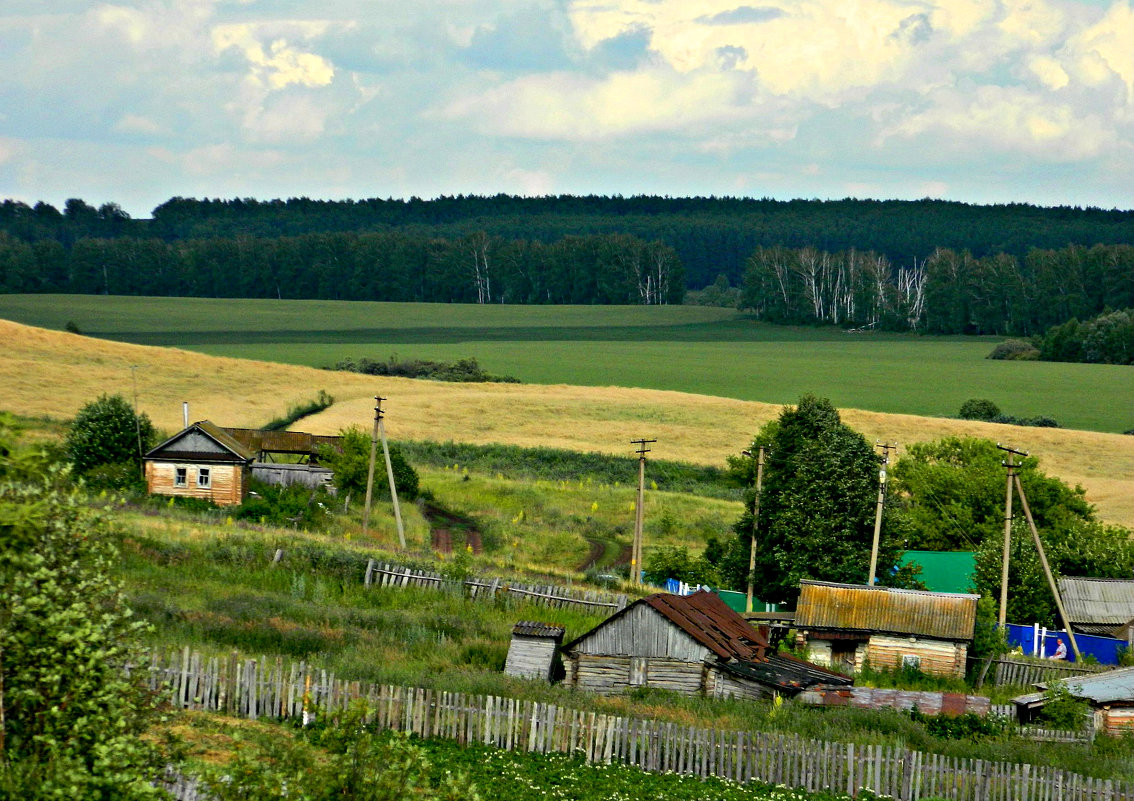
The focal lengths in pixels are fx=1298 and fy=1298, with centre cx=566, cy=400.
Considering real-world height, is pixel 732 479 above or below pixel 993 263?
below

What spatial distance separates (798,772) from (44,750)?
12.5 m

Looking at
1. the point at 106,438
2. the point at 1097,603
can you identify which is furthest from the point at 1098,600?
the point at 106,438

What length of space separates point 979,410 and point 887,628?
70041 millimetres

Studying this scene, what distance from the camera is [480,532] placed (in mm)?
54312

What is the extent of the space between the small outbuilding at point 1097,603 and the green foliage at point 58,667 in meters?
36.0

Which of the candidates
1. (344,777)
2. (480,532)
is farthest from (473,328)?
(344,777)

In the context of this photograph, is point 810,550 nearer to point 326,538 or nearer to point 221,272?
point 326,538

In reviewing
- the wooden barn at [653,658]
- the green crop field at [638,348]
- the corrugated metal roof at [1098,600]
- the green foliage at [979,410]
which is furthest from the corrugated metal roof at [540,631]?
A: the green foliage at [979,410]

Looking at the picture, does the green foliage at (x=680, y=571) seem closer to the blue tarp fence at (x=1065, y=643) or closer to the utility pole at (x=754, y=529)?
the utility pole at (x=754, y=529)

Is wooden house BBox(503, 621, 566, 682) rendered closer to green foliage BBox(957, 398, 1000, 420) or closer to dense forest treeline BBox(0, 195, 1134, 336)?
green foliage BBox(957, 398, 1000, 420)

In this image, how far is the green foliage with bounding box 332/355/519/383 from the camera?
110m

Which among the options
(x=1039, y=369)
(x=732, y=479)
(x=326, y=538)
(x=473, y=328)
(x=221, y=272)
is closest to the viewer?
(x=326, y=538)

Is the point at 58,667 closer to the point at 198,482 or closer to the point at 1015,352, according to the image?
the point at 198,482

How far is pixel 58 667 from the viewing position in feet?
37.8
